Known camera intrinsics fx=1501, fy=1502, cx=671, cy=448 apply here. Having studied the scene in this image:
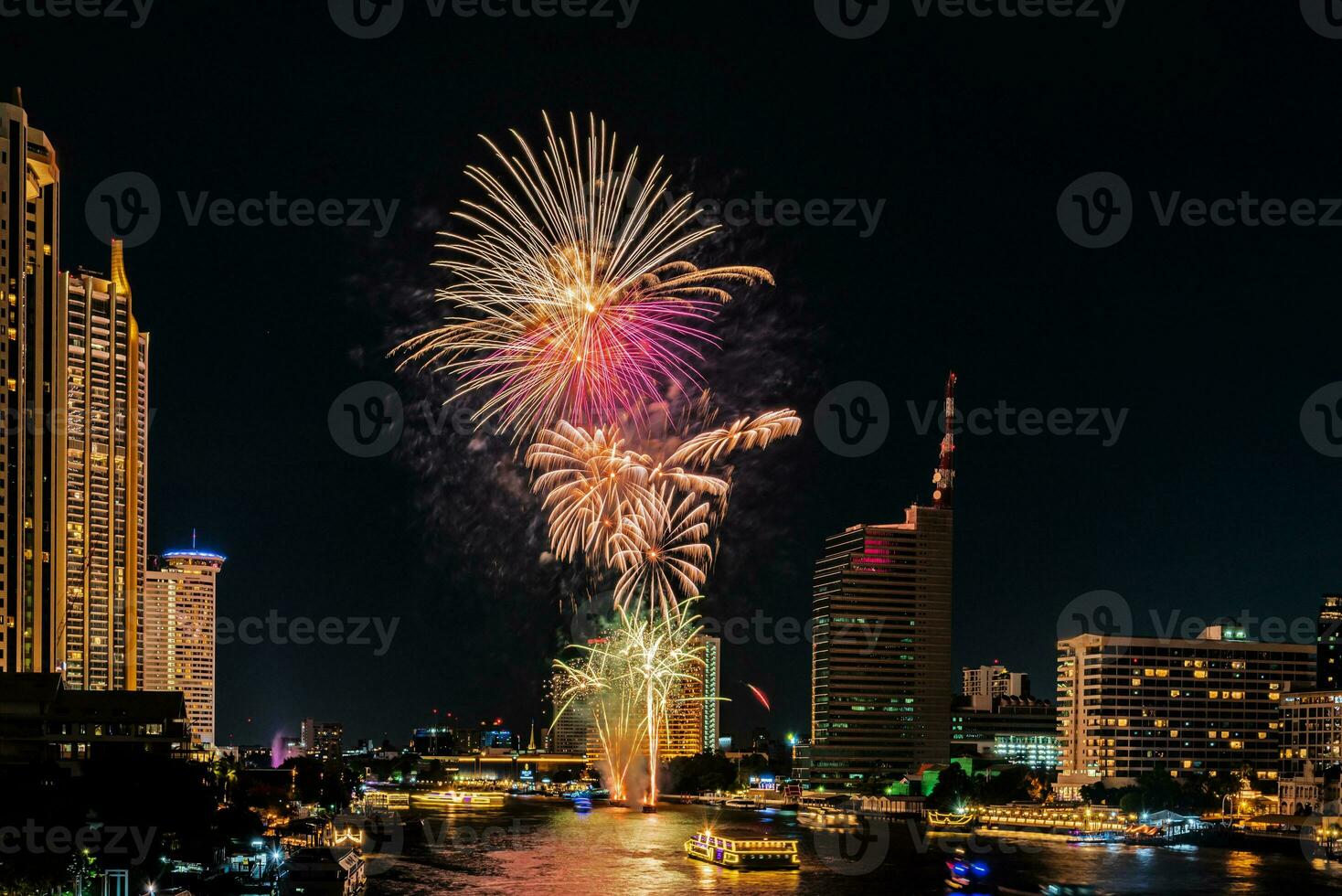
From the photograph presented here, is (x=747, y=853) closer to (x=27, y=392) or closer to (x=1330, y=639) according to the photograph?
(x=27, y=392)

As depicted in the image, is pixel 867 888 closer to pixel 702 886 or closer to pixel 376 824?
pixel 702 886

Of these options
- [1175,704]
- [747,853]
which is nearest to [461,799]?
[1175,704]

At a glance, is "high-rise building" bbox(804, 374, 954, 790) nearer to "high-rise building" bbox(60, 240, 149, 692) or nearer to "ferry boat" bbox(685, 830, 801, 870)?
"high-rise building" bbox(60, 240, 149, 692)

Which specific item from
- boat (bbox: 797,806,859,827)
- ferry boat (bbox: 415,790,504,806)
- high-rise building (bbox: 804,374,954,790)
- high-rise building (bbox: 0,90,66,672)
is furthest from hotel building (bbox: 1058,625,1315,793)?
high-rise building (bbox: 0,90,66,672)

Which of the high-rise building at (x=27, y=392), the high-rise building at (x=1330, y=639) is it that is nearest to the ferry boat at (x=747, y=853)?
the high-rise building at (x=27, y=392)

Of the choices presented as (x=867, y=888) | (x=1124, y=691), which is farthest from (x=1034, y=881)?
Result: (x=1124, y=691)

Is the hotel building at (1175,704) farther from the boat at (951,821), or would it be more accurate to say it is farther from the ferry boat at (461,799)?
the ferry boat at (461,799)
